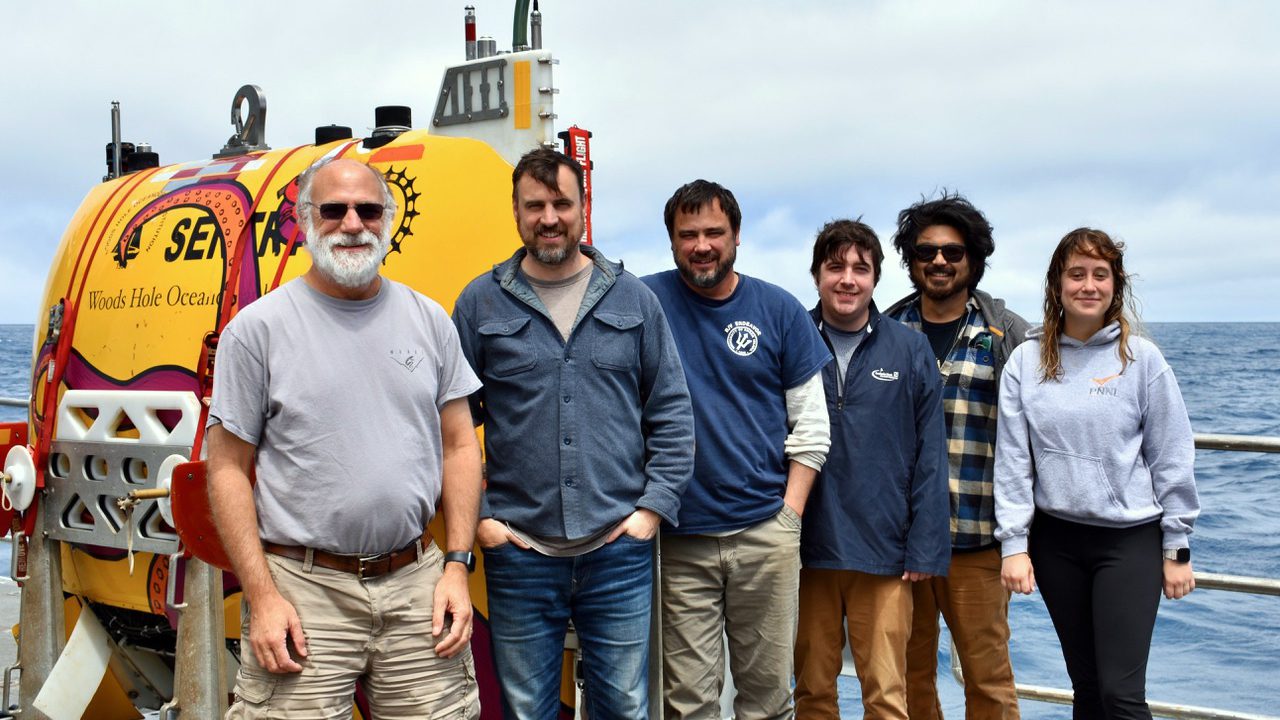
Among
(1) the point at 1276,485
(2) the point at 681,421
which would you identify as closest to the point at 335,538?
(2) the point at 681,421

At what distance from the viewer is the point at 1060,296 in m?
3.68

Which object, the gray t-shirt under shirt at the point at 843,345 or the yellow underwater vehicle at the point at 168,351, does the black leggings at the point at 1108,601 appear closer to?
the gray t-shirt under shirt at the point at 843,345

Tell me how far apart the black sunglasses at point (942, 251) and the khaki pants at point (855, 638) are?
106cm

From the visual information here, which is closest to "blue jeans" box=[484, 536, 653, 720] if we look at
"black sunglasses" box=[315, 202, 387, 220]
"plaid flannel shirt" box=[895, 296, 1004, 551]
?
"black sunglasses" box=[315, 202, 387, 220]

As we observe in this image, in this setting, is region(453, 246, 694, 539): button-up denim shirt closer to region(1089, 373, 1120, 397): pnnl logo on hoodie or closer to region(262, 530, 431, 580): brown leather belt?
region(262, 530, 431, 580): brown leather belt

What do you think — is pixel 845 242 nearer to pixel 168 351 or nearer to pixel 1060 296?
pixel 1060 296

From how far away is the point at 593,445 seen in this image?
3203mm

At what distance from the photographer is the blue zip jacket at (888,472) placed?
3.71 meters

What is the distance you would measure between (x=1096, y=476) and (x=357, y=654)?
220cm

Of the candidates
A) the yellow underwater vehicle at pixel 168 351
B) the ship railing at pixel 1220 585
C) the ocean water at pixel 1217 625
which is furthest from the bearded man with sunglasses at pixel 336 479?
the ocean water at pixel 1217 625

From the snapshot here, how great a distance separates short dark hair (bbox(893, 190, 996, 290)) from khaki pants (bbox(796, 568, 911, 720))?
110 cm

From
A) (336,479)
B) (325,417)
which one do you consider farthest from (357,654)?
(325,417)

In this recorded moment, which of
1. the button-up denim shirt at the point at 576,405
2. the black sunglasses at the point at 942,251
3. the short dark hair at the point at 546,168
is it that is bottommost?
the button-up denim shirt at the point at 576,405

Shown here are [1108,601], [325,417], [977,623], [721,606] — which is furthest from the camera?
[977,623]
